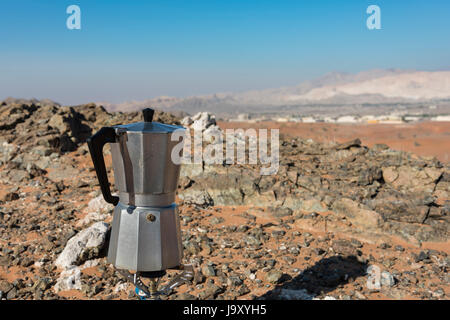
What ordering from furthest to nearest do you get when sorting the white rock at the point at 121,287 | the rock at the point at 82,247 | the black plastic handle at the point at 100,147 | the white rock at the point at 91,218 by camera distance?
1. the white rock at the point at 91,218
2. the rock at the point at 82,247
3. the white rock at the point at 121,287
4. the black plastic handle at the point at 100,147

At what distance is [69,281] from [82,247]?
20.8 inches

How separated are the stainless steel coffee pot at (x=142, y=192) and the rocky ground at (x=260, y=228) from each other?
1848mm

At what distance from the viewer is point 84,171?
28.8 ft

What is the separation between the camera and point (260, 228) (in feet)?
20.2

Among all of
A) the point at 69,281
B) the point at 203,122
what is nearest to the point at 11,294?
the point at 69,281

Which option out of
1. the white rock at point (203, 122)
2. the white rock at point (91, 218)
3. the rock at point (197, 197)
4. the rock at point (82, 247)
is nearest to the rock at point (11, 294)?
the rock at point (82, 247)

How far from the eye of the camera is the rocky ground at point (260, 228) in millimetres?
4660

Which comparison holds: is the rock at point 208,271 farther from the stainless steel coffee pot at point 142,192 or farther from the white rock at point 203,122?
the white rock at point 203,122

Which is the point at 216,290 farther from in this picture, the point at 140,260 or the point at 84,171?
the point at 84,171

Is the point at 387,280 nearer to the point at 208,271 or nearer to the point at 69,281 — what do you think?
the point at 208,271

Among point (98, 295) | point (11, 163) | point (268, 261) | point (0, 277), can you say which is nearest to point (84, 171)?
point (11, 163)

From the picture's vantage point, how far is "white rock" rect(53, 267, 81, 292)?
4555 mm

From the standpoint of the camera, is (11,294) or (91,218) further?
(91,218)

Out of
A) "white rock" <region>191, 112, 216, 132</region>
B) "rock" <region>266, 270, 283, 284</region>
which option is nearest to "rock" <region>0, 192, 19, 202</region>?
"white rock" <region>191, 112, 216, 132</region>
